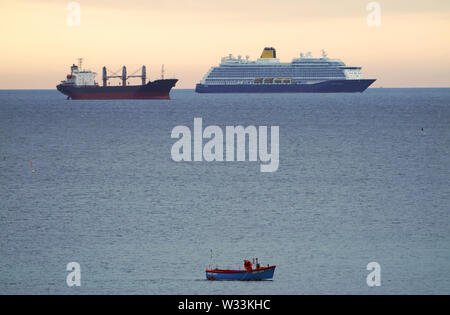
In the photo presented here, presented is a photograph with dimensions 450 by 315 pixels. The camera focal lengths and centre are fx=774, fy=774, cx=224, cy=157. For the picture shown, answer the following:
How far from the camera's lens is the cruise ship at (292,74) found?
628 feet

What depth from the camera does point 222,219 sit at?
33.7m

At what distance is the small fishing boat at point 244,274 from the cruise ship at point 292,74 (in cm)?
16966

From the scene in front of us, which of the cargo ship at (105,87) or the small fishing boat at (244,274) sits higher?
the cargo ship at (105,87)

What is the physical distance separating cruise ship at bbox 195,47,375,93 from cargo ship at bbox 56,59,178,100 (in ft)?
120

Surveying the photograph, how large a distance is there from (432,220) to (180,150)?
3567cm

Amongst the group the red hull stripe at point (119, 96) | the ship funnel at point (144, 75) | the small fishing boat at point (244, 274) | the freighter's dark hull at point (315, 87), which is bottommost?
the small fishing boat at point (244, 274)

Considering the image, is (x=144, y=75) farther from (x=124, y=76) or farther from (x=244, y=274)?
(x=244, y=274)

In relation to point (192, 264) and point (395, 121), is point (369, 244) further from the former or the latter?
point (395, 121)

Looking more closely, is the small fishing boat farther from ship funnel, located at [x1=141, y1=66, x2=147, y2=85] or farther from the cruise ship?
the cruise ship

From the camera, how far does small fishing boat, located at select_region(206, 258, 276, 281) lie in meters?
24.0

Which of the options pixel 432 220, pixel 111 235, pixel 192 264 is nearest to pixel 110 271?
pixel 192 264

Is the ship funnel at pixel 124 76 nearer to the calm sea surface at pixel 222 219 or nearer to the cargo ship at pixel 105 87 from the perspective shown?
the cargo ship at pixel 105 87

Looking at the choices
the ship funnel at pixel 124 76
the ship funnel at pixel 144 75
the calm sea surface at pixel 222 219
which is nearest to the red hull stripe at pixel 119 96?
the ship funnel at pixel 124 76

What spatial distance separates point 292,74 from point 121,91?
51.3 m
